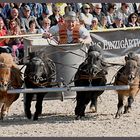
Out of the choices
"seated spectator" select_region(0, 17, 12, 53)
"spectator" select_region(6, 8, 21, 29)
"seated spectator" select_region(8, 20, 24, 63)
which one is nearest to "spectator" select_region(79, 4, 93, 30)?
"spectator" select_region(6, 8, 21, 29)

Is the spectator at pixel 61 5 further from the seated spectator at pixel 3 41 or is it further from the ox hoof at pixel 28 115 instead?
the ox hoof at pixel 28 115

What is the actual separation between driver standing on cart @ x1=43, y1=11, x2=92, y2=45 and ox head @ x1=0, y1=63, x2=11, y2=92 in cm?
103

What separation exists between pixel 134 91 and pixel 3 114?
7.48 ft

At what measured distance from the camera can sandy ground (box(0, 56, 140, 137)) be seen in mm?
10078

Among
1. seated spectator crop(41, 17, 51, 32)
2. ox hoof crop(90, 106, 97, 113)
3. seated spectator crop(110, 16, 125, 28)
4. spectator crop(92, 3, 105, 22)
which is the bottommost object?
ox hoof crop(90, 106, 97, 113)

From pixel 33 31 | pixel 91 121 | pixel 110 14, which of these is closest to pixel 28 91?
pixel 91 121

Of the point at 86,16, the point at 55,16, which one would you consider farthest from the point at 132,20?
the point at 55,16

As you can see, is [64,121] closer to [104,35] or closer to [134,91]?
[134,91]

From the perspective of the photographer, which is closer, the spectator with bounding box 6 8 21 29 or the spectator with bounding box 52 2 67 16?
the spectator with bounding box 6 8 21 29

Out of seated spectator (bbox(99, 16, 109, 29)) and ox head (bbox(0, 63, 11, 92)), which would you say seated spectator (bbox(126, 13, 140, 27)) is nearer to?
seated spectator (bbox(99, 16, 109, 29))

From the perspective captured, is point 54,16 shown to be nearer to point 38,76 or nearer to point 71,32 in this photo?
point 71,32

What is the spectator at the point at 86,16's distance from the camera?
18.0m

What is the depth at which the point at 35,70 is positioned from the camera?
10.6m

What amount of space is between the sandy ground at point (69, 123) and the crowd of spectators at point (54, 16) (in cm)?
442
